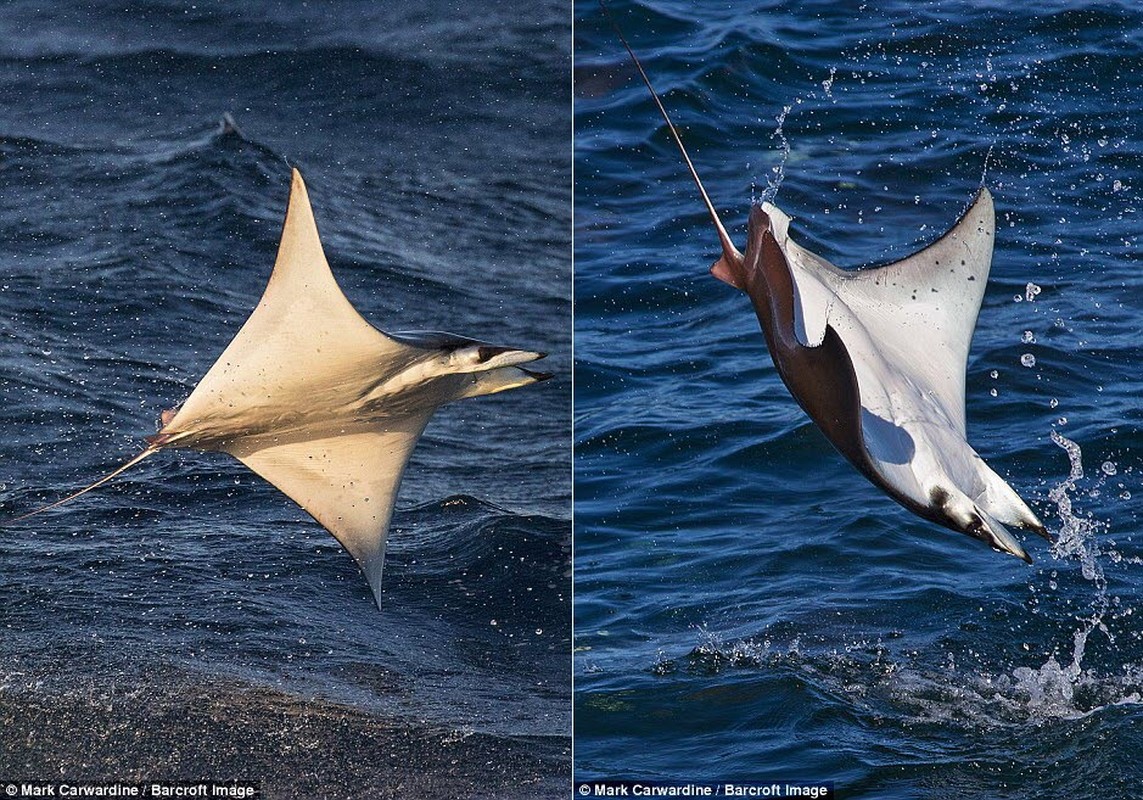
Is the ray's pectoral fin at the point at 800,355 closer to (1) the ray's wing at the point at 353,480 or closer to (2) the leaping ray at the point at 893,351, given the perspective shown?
(2) the leaping ray at the point at 893,351

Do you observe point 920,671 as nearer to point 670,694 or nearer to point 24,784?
point 670,694

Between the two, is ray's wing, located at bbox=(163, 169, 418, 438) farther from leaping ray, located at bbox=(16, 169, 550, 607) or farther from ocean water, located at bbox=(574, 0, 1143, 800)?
ocean water, located at bbox=(574, 0, 1143, 800)

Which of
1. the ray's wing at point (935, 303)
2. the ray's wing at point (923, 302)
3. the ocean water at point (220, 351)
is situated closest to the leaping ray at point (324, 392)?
the ocean water at point (220, 351)

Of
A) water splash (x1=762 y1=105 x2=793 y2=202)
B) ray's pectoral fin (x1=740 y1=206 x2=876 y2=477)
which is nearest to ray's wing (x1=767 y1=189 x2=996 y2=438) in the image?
ray's pectoral fin (x1=740 y1=206 x2=876 y2=477)

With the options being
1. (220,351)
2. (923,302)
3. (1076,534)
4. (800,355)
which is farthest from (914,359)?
(220,351)

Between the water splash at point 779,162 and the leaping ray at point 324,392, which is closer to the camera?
the leaping ray at point 324,392

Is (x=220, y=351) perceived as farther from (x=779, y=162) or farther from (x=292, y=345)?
(x=779, y=162)
